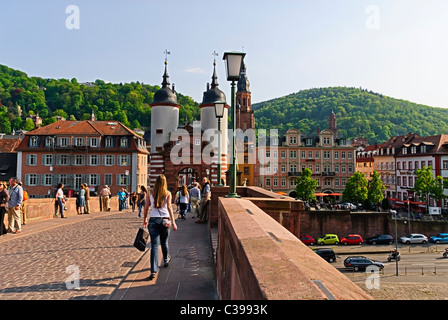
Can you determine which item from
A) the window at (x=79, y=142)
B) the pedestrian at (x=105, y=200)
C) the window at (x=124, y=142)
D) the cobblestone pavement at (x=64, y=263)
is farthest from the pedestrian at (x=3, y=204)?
the window at (x=79, y=142)

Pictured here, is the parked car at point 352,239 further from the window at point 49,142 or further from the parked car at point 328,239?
the window at point 49,142

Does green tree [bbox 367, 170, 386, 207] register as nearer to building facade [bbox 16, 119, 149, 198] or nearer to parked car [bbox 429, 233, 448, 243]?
parked car [bbox 429, 233, 448, 243]

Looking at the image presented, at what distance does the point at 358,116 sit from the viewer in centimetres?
16188

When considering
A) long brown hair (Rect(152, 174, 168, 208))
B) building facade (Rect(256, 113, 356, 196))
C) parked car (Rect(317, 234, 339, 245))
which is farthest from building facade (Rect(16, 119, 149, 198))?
long brown hair (Rect(152, 174, 168, 208))

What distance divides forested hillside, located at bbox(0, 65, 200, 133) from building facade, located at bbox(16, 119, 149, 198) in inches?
2415

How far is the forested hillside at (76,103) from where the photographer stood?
12175 centimetres

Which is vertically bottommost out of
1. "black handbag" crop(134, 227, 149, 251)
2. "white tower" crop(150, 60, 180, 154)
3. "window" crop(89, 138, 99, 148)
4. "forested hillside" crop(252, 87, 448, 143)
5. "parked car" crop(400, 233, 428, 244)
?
"parked car" crop(400, 233, 428, 244)

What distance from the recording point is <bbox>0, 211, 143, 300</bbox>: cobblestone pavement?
19.6ft

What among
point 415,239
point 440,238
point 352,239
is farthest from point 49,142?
point 440,238

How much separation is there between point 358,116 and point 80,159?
13562cm

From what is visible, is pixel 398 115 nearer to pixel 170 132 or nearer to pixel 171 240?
pixel 170 132

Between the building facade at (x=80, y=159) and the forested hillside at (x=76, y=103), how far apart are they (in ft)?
201

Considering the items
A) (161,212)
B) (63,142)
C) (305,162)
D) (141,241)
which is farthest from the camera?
(305,162)

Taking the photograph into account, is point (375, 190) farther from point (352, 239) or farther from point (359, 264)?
point (359, 264)
